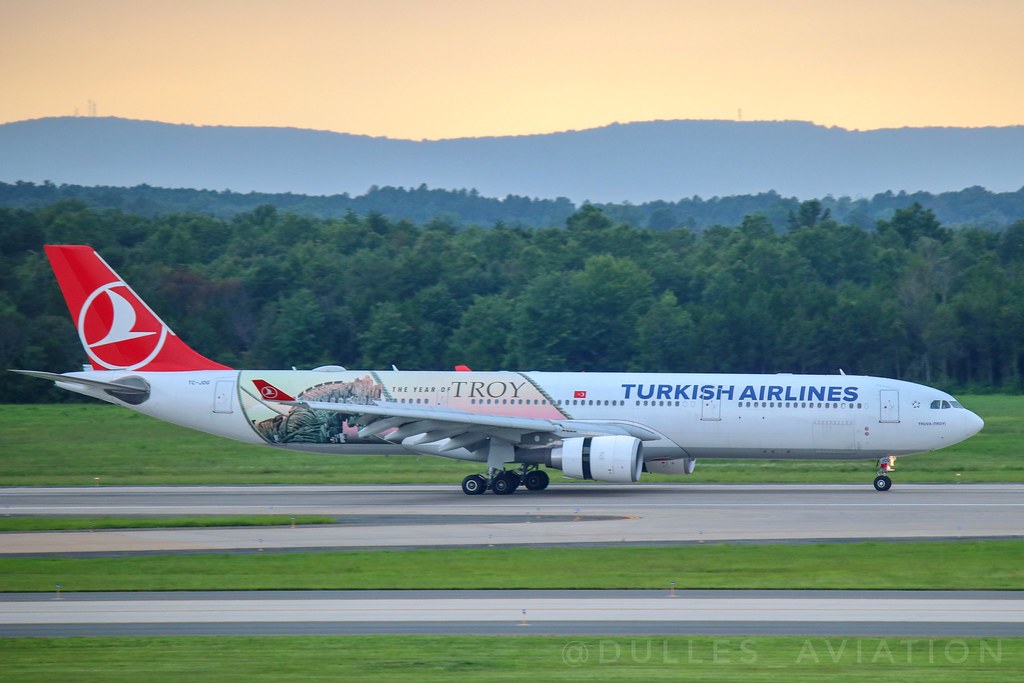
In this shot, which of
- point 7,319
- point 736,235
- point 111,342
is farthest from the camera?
point 736,235

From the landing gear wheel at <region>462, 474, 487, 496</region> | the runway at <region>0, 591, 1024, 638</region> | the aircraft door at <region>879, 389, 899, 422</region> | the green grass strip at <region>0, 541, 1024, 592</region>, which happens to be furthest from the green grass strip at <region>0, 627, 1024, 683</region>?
the aircraft door at <region>879, 389, 899, 422</region>

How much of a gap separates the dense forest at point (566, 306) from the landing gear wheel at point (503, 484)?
3795cm

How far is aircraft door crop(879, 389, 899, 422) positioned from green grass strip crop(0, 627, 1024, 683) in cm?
1958

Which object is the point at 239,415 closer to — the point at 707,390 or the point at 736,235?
the point at 707,390

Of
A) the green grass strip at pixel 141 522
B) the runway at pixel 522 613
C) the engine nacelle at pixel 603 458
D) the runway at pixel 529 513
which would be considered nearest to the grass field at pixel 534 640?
the runway at pixel 522 613

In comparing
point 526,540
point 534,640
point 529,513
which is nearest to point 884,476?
point 529,513

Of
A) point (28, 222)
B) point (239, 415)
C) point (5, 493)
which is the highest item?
point (28, 222)

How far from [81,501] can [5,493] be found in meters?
3.88

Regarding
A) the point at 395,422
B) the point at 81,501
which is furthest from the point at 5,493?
the point at 395,422

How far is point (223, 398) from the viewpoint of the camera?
126 ft

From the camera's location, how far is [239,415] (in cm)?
3822

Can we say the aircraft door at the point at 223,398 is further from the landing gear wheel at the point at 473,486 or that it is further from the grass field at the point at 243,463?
the landing gear wheel at the point at 473,486

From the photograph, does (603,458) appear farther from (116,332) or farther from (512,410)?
(116,332)

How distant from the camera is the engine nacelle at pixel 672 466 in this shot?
37.0 m
